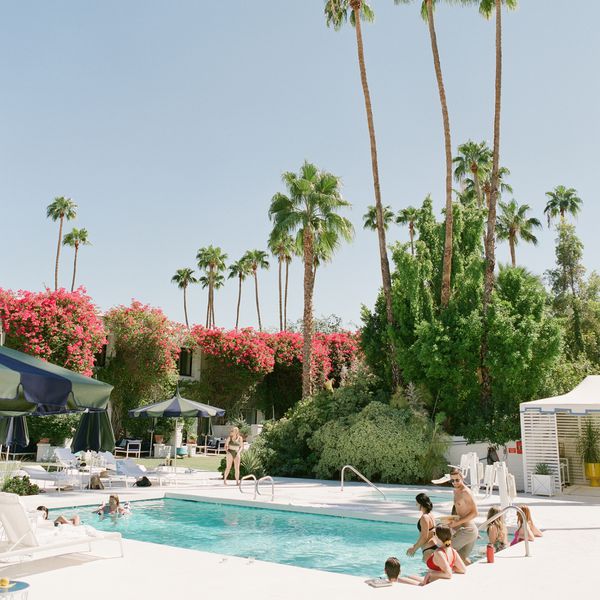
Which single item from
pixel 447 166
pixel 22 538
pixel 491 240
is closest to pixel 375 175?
pixel 447 166

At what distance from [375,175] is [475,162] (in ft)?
33.1

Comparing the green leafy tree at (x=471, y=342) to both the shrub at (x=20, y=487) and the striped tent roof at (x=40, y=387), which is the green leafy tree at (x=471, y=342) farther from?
the striped tent roof at (x=40, y=387)

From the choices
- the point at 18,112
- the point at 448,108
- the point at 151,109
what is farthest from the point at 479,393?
the point at 18,112

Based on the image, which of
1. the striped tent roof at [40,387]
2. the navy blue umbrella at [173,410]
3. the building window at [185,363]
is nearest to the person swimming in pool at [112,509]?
the navy blue umbrella at [173,410]

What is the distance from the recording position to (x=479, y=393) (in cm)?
1953

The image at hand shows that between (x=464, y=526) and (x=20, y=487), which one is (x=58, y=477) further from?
(x=464, y=526)

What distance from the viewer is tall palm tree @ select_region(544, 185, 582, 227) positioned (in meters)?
39.3

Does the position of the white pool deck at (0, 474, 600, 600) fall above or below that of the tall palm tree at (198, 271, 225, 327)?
below

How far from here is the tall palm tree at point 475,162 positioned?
1185 inches

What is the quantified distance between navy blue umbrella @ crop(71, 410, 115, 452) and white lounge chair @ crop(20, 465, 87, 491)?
246 cm

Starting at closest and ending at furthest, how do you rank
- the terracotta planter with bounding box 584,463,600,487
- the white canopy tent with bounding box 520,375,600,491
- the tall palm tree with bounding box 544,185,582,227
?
the white canopy tent with bounding box 520,375,600,491 < the terracotta planter with bounding box 584,463,600,487 < the tall palm tree with bounding box 544,185,582,227

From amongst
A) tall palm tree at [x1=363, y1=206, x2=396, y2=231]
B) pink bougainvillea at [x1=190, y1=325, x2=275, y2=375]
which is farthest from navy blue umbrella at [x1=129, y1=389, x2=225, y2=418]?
tall palm tree at [x1=363, y1=206, x2=396, y2=231]

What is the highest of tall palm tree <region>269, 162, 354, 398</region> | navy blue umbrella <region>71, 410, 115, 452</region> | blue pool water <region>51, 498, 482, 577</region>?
tall palm tree <region>269, 162, 354, 398</region>

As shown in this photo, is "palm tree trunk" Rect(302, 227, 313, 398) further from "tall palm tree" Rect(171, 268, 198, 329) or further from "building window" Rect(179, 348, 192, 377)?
"tall palm tree" Rect(171, 268, 198, 329)
